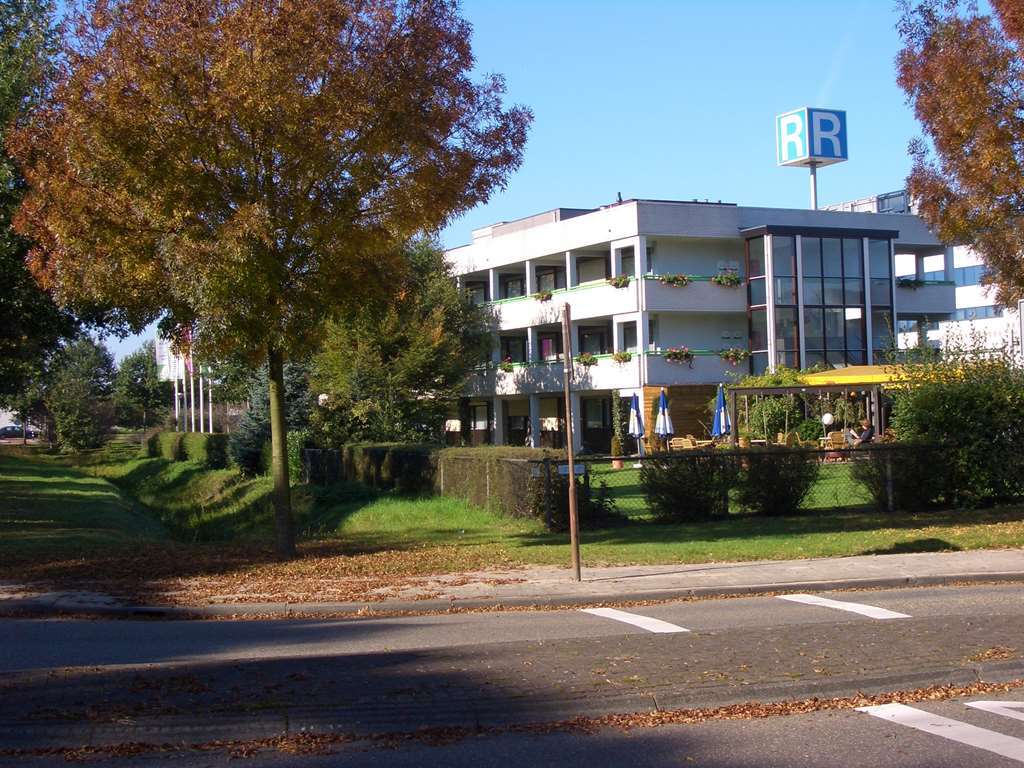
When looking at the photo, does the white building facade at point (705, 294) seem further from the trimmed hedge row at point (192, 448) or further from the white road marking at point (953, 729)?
the white road marking at point (953, 729)

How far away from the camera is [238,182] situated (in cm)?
1509

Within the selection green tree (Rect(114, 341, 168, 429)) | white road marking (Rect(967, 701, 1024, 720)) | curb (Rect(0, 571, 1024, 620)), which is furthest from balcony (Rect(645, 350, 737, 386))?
green tree (Rect(114, 341, 168, 429))

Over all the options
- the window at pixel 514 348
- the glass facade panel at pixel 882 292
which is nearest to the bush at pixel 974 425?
the glass facade panel at pixel 882 292

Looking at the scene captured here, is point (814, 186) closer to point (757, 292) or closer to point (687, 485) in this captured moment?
point (757, 292)

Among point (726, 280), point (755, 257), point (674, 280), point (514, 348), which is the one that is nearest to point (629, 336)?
point (674, 280)

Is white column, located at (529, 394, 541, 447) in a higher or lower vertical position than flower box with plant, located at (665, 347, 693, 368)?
lower

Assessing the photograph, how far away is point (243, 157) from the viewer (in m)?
14.7

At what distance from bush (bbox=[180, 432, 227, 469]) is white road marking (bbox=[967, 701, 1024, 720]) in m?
40.7

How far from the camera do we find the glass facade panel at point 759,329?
44.3m

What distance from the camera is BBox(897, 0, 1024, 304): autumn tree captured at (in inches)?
701

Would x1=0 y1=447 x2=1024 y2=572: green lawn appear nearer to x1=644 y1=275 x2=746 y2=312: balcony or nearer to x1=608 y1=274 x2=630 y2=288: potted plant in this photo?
x1=608 y1=274 x2=630 y2=288: potted plant

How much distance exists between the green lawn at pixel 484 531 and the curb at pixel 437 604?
7.72 feet

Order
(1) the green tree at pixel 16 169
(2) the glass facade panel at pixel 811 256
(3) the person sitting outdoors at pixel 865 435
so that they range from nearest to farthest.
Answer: (1) the green tree at pixel 16 169
(3) the person sitting outdoors at pixel 865 435
(2) the glass facade panel at pixel 811 256

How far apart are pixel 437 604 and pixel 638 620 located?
249 cm
